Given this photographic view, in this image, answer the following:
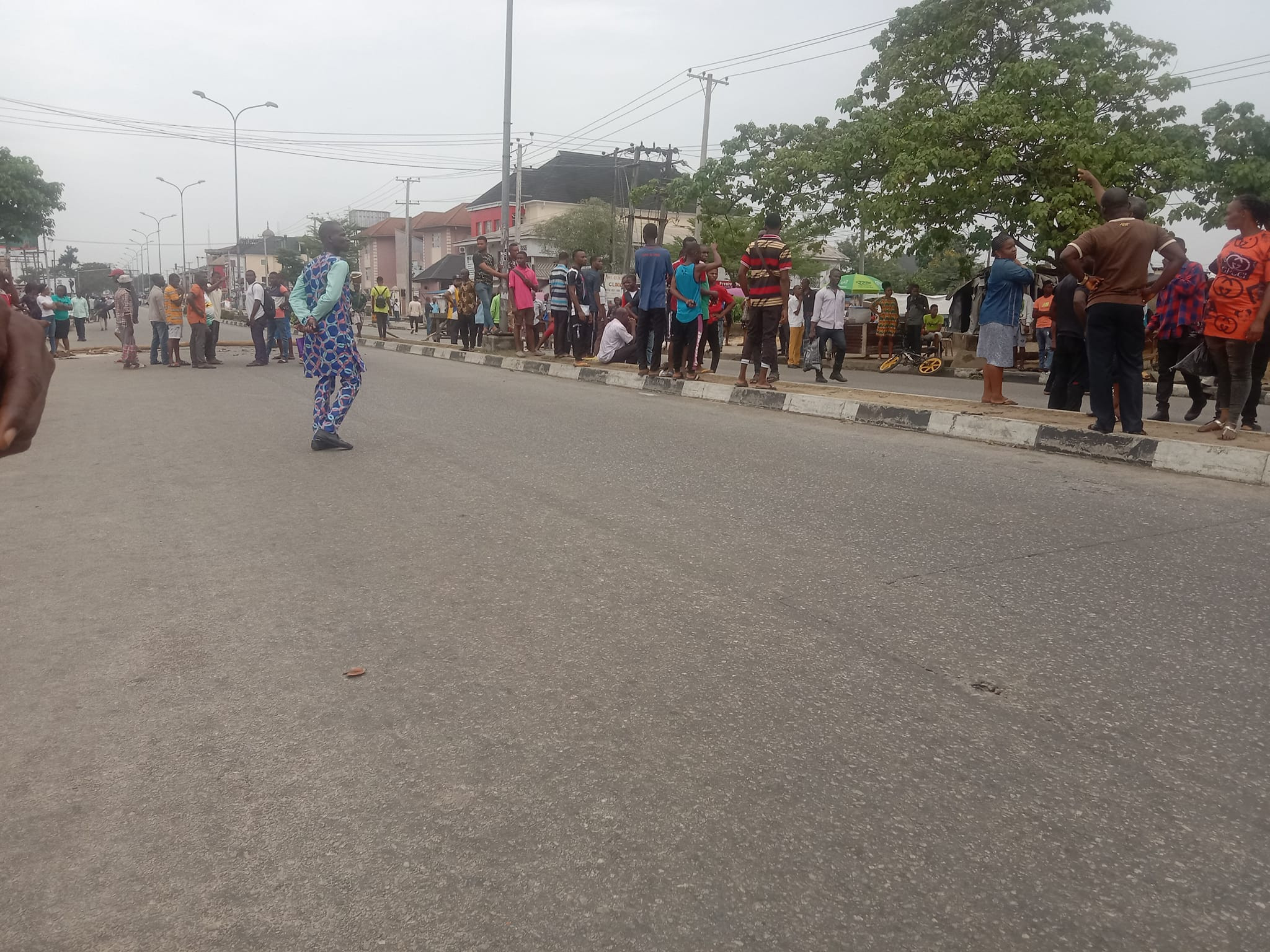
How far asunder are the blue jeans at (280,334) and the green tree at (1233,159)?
773 inches

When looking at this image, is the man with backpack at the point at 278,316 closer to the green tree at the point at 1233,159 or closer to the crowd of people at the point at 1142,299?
the crowd of people at the point at 1142,299

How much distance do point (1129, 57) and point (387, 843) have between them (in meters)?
23.3

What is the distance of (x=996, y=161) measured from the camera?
1948cm

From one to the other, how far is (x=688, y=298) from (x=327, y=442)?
219 inches

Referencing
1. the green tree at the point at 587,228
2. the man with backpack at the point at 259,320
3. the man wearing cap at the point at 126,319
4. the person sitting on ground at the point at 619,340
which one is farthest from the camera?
the green tree at the point at 587,228

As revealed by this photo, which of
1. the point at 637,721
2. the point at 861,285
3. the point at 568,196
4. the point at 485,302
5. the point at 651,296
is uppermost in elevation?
the point at 568,196

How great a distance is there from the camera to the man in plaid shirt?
9.05 meters

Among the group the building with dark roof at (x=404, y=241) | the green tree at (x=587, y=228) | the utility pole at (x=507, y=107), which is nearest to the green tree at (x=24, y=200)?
the building with dark roof at (x=404, y=241)

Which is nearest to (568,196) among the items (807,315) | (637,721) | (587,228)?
(587,228)

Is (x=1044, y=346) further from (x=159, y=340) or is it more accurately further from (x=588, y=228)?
(x=588, y=228)

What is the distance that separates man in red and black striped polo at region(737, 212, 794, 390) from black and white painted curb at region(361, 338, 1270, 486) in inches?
22.5

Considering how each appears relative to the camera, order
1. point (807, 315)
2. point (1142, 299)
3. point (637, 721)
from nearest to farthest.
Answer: point (637, 721) → point (1142, 299) → point (807, 315)

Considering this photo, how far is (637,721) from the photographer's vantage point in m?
2.91

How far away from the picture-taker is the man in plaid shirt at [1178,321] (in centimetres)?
905
